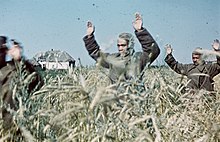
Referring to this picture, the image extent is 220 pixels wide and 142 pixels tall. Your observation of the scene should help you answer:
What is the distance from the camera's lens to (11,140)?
9.22ft

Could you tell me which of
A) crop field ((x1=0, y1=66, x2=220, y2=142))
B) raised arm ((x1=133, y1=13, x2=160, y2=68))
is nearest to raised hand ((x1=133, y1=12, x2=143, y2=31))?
raised arm ((x1=133, y1=13, x2=160, y2=68))

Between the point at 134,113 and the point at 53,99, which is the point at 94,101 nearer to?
the point at 134,113

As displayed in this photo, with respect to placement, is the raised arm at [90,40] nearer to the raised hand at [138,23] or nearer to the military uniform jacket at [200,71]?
the raised hand at [138,23]

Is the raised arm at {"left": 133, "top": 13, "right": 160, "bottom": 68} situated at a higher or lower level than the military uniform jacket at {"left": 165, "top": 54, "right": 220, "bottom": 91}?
higher

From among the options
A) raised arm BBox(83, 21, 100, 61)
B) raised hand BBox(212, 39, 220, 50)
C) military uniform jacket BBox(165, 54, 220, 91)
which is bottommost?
military uniform jacket BBox(165, 54, 220, 91)

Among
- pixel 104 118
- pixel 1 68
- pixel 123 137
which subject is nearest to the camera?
pixel 104 118

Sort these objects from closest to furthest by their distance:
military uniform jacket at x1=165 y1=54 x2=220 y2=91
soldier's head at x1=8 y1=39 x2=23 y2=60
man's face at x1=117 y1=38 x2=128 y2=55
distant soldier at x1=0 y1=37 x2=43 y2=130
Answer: distant soldier at x1=0 y1=37 x2=43 y2=130, man's face at x1=117 y1=38 x2=128 y2=55, soldier's head at x1=8 y1=39 x2=23 y2=60, military uniform jacket at x1=165 y1=54 x2=220 y2=91

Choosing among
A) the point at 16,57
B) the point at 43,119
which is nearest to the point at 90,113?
the point at 43,119

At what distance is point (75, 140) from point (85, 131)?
6cm

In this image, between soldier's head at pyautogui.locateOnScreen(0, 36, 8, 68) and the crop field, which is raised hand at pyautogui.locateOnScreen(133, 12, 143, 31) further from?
the crop field

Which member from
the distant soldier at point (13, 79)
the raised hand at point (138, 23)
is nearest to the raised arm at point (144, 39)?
the raised hand at point (138, 23)

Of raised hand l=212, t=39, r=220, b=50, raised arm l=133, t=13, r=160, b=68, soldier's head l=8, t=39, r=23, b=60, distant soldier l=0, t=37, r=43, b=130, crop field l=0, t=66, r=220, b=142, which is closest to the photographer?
crop field l=0, t=66, r=220, b=142

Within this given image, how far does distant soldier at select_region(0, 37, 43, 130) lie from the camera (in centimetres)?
290

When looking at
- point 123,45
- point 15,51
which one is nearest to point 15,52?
point 15,51
